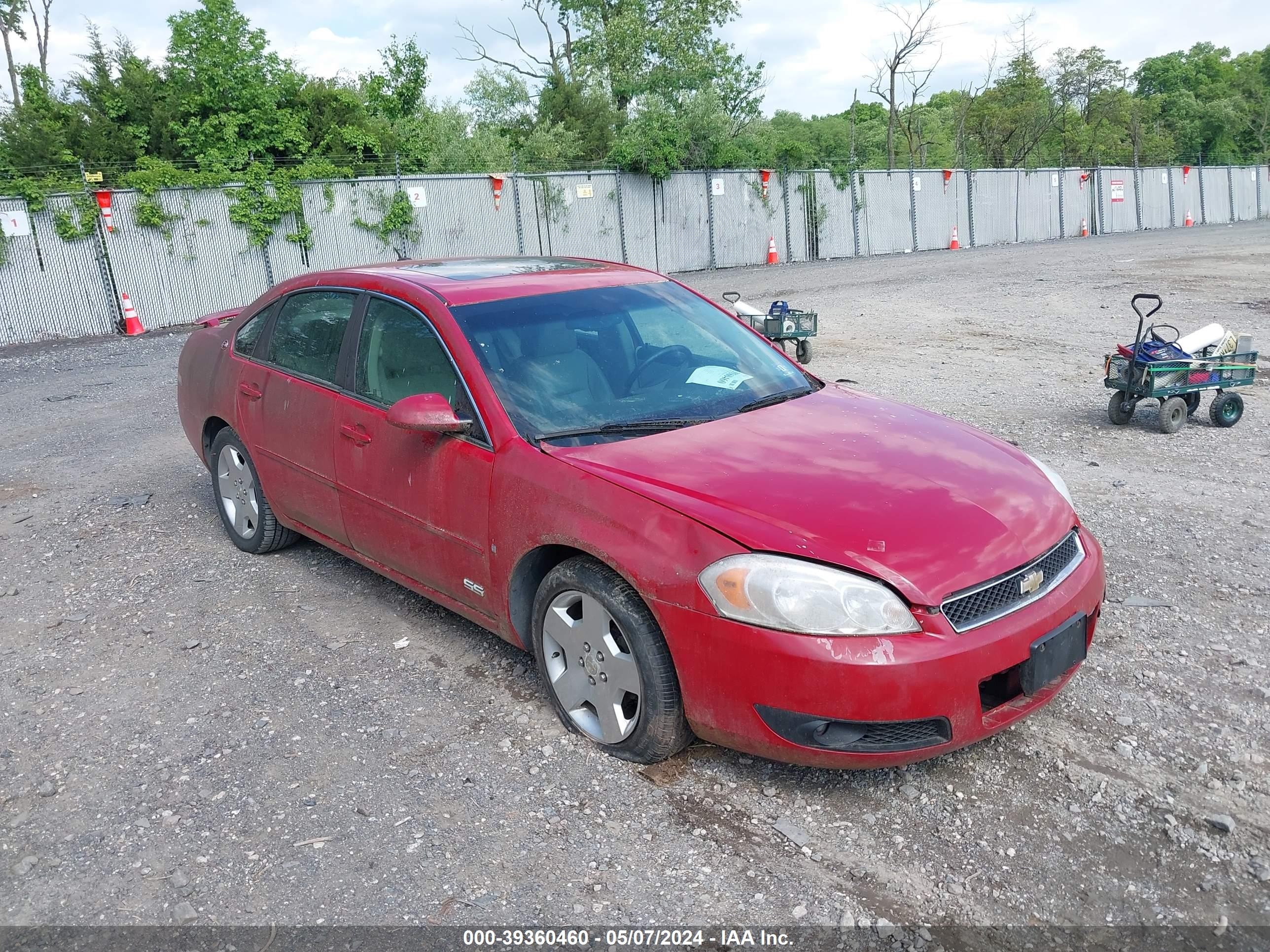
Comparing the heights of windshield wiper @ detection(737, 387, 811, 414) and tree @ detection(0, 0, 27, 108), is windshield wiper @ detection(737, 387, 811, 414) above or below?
below

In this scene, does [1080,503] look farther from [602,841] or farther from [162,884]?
[162,884]

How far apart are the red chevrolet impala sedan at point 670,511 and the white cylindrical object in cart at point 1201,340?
14.9 ft

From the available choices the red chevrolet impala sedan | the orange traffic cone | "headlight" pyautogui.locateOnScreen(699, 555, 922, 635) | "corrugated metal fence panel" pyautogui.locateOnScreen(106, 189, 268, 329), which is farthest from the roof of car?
"corrugated metal fence panel" pyautogui.locateOnScreen(106, 189, 268, 329)

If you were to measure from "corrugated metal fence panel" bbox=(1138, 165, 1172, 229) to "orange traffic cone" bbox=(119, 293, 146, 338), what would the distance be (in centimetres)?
4021

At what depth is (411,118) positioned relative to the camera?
98.2ft

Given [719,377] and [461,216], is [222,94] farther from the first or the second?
[719,377]

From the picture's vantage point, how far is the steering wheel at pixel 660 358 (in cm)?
394

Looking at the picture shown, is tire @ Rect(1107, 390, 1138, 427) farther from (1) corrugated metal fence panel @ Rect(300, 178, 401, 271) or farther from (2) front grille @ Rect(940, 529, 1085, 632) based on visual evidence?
(1) corrugated metal fence panel @ Rect(300, 178, 401, 271)

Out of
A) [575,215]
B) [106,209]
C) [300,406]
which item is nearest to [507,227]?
[575,215]

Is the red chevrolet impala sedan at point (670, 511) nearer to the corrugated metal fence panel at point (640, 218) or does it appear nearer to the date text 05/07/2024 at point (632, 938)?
the date text 05/07/2024 at point (632, 938)

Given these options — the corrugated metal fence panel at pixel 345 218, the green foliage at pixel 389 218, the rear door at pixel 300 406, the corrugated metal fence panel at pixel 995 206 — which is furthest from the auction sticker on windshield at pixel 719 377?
the corrugated metal fence panel at pixel 995 206

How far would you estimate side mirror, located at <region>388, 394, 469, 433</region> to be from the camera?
3.67 meters

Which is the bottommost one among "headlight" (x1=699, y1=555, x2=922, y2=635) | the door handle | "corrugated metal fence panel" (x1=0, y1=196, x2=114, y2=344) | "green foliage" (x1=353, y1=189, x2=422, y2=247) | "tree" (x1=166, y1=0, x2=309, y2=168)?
"headlight" (x1=699, y1=555, x2=922, y2=635)

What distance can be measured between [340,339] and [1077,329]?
35.0ft
